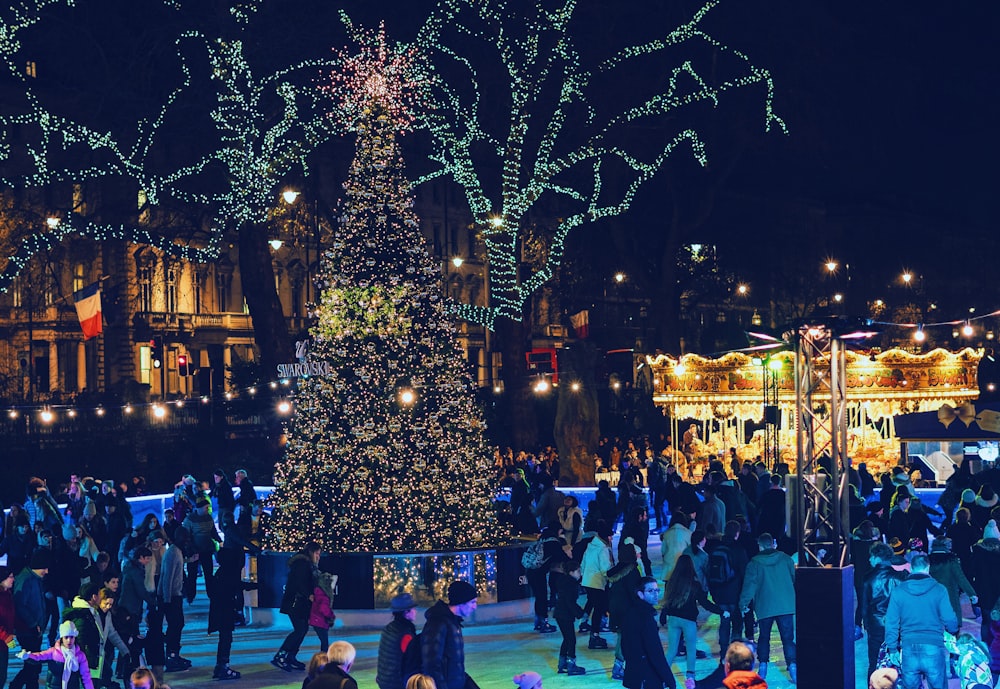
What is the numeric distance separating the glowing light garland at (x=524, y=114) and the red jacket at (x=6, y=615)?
24238 millimetres

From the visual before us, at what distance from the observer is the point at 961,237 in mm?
99125

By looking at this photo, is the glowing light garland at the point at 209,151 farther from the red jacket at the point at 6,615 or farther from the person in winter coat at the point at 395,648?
the person in winter coat at the point at 395,648

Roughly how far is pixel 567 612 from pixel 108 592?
4442 millimetres

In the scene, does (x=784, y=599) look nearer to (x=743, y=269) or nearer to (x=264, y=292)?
(x=264, y=292)

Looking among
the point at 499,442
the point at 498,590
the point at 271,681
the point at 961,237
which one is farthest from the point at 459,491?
the point at 961,237

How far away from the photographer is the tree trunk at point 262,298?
39.3 metres

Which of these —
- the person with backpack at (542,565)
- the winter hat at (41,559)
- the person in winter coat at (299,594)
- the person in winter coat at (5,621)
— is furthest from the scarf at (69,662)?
the person with backpack at (542,565)

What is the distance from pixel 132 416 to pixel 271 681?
23843mm

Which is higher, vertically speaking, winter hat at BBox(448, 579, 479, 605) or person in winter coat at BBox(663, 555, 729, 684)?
winter hat at BBox(448, 579, 479, 605)

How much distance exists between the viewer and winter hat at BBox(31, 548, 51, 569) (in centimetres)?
1636

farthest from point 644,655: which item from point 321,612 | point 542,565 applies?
point 542,565

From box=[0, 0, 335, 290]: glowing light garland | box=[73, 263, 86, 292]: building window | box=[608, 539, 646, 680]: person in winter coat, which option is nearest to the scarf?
box=[608, 539, 646, 680]: person in winter coat

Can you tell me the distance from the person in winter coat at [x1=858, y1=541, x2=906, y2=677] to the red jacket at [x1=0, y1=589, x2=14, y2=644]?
758cm

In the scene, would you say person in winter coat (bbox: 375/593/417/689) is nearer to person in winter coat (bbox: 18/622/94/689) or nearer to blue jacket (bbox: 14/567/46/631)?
person in winter coat (bbox: 18/622/94/689)
